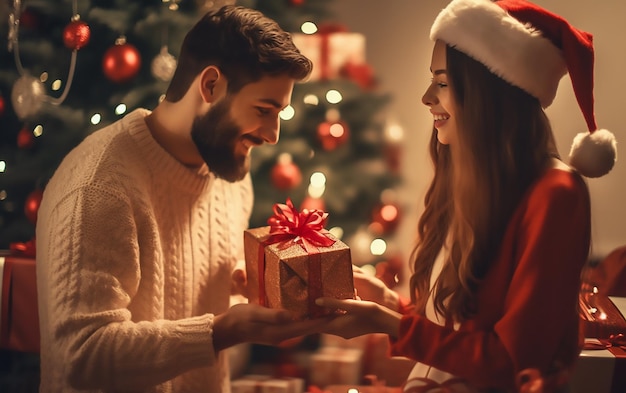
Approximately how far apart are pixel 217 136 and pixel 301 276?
42 centimetres

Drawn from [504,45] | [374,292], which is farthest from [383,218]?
[504,45]

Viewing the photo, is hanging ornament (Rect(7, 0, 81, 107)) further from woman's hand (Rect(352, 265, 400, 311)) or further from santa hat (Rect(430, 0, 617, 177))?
santa hat (Rect(430, 0, 617, 177))

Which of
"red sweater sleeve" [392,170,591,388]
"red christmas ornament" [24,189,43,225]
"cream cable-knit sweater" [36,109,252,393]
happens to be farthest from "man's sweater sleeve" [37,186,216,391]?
"red christmas ornament" [24,189,43,225]

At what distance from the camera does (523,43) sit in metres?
1.36

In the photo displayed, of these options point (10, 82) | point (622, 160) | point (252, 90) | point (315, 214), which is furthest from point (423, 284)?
point (10, 82)

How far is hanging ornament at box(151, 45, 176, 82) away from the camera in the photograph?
7.00ft

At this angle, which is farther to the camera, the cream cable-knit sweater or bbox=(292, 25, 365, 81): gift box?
bbox=(292, 25, 365, 81): gift box

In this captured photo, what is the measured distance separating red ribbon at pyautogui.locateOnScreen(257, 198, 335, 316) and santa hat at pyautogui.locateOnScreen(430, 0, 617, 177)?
0.49 m

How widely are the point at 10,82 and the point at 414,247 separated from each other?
1.76 metres

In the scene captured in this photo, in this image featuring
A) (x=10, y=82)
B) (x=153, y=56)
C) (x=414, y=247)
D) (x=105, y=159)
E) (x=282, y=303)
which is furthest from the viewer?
(x=10, y=82)

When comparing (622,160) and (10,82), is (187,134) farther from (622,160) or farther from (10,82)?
(622,160)

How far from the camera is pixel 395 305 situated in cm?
171

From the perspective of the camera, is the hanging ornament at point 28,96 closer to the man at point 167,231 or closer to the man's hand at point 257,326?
the man at point 167,231

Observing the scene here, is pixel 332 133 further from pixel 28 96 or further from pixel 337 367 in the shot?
pixel 28 96
